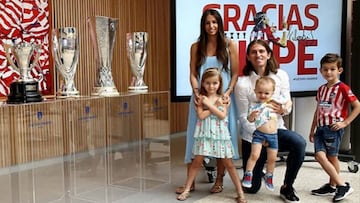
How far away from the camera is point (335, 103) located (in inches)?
111

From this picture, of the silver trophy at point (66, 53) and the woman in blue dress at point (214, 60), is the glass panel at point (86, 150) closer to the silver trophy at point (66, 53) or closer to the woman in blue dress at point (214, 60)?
the silver trophy at point (66, 53)

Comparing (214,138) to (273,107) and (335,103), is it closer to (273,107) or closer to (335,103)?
(273,107)

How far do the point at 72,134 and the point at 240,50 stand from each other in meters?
1.75

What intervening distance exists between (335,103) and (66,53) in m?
1.86

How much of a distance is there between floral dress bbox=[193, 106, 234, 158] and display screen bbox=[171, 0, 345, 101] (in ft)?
2.73

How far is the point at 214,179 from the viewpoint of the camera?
3.31 m

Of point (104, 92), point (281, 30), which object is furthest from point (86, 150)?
point (281, 30)

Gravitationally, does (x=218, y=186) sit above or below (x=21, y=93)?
below

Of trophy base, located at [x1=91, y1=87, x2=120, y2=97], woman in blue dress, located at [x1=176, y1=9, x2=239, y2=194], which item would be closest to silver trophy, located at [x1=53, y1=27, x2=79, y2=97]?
trophy base, located at [x1=91, y1=87, x2=120, y2=97]

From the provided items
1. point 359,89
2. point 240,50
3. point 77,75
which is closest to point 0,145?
point 77,75

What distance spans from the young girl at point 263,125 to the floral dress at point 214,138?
0.55 feet

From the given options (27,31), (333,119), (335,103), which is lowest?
(333,119)

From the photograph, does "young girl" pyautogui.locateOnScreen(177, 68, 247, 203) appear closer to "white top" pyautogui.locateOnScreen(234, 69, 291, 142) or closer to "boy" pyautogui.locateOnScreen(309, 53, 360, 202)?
"white top" pyautogui.locateOnScreen(234, 69, 291, 142)

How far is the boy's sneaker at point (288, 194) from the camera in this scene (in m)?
2.73
